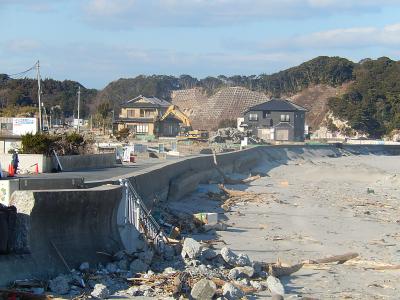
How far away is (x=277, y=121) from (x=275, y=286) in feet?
332

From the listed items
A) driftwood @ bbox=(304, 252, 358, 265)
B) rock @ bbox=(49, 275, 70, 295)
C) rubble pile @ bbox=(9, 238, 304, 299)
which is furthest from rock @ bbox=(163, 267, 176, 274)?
driftwood @ bbox=(304, 252, 358, 265)

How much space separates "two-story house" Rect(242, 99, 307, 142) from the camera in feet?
369

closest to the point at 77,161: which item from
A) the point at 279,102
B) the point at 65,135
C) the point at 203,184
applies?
the point at 65,135

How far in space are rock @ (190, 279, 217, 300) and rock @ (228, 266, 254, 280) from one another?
1324 millimetres

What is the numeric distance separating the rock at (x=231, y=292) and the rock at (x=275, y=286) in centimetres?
86

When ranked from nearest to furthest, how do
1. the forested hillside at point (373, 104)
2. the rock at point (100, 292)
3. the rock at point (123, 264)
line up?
the rock at point (100, 292) < the rock at point (123, 264) < the forested hillside at point (373, 104)

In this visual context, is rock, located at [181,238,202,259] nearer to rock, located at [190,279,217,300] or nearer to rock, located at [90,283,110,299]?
rock, located at [190,279,217,300]

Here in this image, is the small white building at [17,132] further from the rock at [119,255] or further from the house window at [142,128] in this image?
the house window at [142,128]

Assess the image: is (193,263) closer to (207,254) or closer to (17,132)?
(207,254)

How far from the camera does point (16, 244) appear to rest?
40.8 feet

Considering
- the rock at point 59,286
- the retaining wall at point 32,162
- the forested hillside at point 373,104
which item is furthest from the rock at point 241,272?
the forested hillside at point 373,104

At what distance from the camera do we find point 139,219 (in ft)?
53.4

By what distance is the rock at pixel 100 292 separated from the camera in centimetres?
1216

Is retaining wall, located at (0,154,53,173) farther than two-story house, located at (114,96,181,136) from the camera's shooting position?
No
